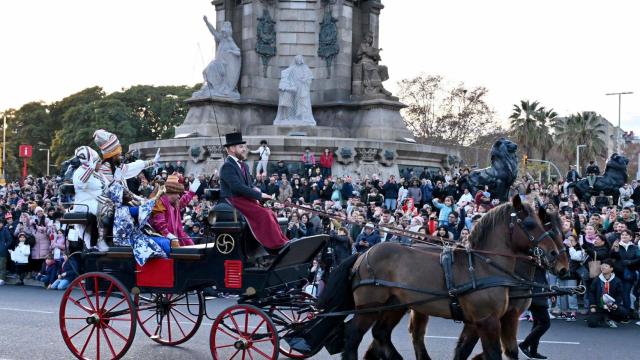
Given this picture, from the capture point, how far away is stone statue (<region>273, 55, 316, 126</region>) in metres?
28.0

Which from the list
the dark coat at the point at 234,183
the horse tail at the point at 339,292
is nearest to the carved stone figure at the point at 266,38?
the dark coat at the point at 234,183

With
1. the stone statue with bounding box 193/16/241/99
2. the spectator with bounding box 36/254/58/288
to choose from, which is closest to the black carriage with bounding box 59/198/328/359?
the spectator with bounding box 36/254/58/288

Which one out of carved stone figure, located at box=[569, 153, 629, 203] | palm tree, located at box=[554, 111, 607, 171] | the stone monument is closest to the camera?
carved stone figure, located at box=[569, 153, 629, 203]

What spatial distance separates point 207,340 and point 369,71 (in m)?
20.2

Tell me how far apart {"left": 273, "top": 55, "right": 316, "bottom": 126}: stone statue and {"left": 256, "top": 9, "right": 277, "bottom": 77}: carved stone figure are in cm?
165

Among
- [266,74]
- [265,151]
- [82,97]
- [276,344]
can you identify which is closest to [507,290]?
[276,344]

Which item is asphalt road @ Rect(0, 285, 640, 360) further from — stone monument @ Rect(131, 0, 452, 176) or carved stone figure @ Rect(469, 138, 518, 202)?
stone monument @ Rect(131, 0, 452, 176)

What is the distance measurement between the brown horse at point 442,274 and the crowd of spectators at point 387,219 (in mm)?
1499

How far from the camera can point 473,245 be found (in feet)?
26.4

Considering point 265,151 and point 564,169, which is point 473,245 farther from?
point 564,169

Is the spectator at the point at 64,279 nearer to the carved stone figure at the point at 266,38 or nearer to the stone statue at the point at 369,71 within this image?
the carved stone figure at the point at 266,38

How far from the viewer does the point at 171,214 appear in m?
10.0

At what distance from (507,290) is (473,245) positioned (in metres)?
0.58

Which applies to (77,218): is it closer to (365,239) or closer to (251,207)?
(251,207)
